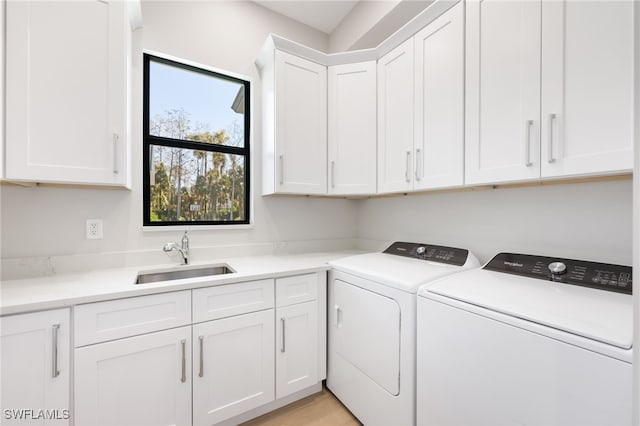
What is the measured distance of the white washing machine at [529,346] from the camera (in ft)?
2.50

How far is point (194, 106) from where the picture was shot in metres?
2.09

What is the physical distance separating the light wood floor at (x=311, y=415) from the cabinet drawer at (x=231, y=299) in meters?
0.72

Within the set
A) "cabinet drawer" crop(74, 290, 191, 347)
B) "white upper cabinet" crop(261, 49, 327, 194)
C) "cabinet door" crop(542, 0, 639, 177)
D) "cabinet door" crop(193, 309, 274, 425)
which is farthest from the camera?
"white upper cabinet" crop(261, 49, 327, 194)

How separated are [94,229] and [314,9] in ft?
8.02

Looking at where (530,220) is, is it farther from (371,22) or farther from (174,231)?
(174,231)

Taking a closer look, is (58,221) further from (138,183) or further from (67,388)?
(67,388)

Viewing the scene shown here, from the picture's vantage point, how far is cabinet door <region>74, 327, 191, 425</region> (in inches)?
46.8

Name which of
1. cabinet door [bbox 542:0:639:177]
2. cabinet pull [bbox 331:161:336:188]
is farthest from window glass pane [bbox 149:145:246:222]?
cabinet door [bbox 542:0:639:177]

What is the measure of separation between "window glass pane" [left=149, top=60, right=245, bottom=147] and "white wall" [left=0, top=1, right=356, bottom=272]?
0.12 metres

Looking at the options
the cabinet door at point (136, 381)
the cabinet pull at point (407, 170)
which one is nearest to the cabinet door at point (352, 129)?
the cabinet pull at point (407, 170)

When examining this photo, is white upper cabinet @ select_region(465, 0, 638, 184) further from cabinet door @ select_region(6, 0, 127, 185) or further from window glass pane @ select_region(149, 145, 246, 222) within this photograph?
cabinet door @ select_region(6, 0, 127, 185)

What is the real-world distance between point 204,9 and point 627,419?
9.93 ft

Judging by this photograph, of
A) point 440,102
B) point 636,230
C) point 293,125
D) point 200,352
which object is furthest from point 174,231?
point 636,230

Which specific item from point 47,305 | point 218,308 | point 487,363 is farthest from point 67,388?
point 487,363
